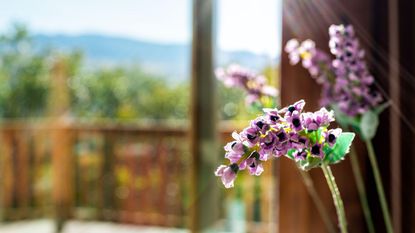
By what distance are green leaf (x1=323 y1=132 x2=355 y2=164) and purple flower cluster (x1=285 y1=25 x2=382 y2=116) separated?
0.73 feet

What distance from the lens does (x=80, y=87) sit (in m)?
4.16

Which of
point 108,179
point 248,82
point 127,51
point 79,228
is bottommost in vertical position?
Result: point 79,228

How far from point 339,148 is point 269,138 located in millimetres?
131

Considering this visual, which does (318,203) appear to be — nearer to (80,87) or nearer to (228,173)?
(228,173)

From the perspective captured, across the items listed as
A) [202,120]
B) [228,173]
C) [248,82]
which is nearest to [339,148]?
[228,173]

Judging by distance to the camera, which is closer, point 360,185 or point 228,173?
point 228,173

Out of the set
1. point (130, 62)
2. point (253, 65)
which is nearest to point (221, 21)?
point (253, 65)

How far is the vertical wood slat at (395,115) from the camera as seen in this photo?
100 cm

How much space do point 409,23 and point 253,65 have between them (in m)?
1.12

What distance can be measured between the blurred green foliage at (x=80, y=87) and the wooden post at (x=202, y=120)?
164cm

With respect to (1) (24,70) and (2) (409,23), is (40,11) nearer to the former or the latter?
(1) (24,70)

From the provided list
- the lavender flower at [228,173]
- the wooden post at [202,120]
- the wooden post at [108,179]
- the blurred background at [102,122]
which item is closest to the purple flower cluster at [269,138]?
the lavender flower at [228,173]

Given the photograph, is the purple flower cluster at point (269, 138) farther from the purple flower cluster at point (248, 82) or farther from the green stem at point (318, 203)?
the green stem at point (318, 203)

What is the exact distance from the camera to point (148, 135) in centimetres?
379
